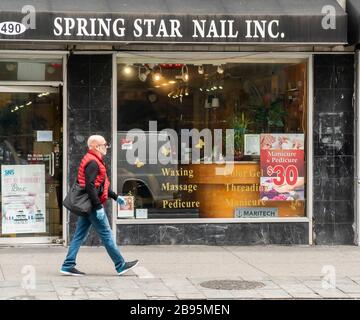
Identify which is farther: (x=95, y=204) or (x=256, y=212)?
(x=256, y=212)

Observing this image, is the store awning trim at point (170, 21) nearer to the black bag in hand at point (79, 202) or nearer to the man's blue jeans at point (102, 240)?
the black bag in hand at point (79, 202)

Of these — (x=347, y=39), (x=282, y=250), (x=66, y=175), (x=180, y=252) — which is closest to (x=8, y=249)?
(x=66, y=175)

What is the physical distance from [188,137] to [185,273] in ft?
10.1

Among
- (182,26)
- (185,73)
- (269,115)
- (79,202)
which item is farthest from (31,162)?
(269,115)

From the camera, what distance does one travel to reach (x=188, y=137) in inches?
497

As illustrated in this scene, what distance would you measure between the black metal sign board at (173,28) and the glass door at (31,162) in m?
1.62

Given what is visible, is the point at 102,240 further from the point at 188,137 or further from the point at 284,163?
the point at 284,163

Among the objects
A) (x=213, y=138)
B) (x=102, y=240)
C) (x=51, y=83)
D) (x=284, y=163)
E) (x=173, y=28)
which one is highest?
(x=173, y=28)

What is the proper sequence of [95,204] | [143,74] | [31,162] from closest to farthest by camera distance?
[95,204] < [31,162] < [143,74]

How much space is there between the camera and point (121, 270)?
981 cm

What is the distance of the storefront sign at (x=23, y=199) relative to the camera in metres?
12.4

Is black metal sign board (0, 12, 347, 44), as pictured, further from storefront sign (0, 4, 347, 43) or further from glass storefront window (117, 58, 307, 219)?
glass storefront window (117, 58, 307, 219)

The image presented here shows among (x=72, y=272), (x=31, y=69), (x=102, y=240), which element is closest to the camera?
(x=102, y=240)

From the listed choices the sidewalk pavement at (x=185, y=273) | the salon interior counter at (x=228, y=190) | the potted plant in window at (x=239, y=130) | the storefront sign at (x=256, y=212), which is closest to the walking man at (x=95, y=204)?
the sidewalk pavement at (x=185, y=273)
